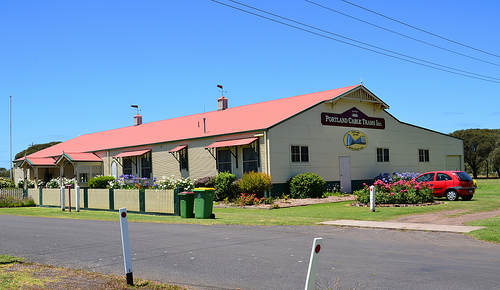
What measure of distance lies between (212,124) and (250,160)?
661cm

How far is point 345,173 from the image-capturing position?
100.0 ft

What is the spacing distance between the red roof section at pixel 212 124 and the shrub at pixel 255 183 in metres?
2.69

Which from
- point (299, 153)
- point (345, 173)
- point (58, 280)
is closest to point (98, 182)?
point (299, 153)

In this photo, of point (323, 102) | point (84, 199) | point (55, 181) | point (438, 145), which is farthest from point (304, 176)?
point (55, 181)

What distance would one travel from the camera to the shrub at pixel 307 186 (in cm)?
2673

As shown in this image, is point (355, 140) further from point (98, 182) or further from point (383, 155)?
point (98, 182)

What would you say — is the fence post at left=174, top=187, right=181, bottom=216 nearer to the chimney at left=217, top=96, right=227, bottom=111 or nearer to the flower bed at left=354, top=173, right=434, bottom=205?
the flower bed at left=354, top=173, right=434, bottom=205

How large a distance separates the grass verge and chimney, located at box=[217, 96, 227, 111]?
2972 cm

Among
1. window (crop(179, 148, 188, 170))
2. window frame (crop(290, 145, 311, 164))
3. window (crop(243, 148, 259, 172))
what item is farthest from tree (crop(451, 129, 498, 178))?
window (crop(243, 148, 259, 172))

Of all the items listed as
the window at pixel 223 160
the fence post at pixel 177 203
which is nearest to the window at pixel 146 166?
the window at pixel 223 160

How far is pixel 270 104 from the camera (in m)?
34.1

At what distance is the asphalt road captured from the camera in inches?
284

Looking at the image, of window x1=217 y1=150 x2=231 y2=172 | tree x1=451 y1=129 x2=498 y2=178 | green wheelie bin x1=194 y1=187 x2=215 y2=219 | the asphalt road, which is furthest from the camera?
tree x1=451 y1=129 x2=498 y2=178

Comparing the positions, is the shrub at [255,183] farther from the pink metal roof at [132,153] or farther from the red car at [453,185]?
the pink metal roof at [132,153]
